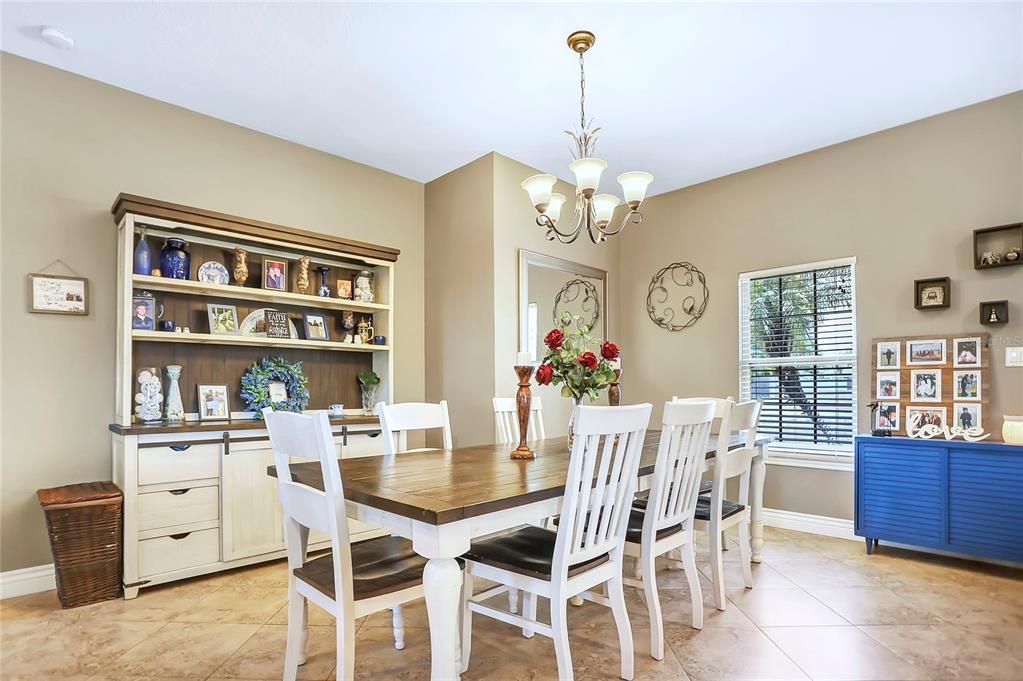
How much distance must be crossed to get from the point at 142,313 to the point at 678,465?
9.63ft

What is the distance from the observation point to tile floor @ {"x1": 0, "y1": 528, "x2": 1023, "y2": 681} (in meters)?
2.12

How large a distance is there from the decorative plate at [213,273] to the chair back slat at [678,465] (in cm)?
278

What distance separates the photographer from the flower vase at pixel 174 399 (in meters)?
3.23

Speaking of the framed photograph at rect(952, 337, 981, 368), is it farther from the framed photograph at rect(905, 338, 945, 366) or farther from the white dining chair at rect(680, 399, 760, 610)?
the white dining chair at rect(680, 399, 760, 610)

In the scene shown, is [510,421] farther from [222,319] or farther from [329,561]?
[222,319]

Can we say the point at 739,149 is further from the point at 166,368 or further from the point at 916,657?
the point at 166,368

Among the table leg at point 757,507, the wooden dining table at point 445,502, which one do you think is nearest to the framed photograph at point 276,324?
the wooden dining table at point 445,502

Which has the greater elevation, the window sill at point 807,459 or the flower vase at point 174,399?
the flower vase at point 174,399

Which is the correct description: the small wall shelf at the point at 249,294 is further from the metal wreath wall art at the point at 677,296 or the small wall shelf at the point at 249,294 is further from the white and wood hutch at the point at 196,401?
the metal wreath wall art at the point at 677,296

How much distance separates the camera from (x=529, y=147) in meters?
4.09

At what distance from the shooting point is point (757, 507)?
3.40m

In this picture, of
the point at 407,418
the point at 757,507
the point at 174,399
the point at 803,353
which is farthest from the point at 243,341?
the point at 803,353

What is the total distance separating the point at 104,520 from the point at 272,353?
54.5 inches

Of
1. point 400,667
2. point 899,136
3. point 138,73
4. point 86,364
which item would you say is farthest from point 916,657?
point 138,73
